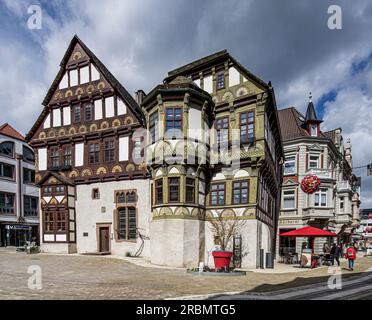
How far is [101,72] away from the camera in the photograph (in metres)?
23.7

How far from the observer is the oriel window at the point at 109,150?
2287 centimetres

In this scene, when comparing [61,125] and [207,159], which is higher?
[61,125]

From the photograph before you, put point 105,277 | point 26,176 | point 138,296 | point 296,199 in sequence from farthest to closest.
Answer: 1. point 26,176
2. point 296,199
3. point 105,277
4. point 138,296

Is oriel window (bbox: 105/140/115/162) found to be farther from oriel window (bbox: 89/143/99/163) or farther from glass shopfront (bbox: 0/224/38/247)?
glass shopfront (bbox: 0/224/38/247)

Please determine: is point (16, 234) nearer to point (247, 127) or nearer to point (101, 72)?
point (101, 72)

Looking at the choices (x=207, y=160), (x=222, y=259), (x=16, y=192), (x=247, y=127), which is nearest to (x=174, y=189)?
(x=207, y=160)

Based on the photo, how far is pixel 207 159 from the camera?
19.0m

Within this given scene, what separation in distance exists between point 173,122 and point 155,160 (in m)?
2.57

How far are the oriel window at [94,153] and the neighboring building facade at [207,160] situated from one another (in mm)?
5849

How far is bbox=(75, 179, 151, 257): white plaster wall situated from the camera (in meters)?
21.3
